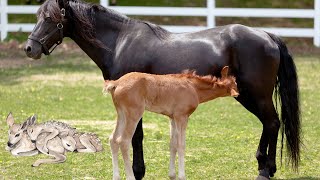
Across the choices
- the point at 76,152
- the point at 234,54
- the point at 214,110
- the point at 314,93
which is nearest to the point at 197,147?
the point at 76,152

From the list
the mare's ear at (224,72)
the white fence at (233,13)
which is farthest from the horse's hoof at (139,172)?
the white fence at (233,13)

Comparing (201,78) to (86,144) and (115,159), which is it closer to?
(115,159)

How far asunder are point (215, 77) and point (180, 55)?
643 mm

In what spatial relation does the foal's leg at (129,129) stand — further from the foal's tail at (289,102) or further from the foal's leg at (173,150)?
the foal's tail at (289,102)

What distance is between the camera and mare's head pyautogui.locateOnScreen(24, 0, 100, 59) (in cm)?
864

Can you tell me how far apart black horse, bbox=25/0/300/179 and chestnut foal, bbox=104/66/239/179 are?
0.55m

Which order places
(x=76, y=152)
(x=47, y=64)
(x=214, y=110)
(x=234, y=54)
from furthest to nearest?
(x=47, y=64) < (x=214, y=110) < (x=76, y=152) < (x=234, y=54)

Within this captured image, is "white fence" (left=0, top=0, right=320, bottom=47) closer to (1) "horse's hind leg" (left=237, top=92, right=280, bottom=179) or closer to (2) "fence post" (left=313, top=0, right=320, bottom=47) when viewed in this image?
(2) "fence post" (left=313, top=0, right=320, bottom=47)

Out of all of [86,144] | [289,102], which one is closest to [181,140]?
[289,102]

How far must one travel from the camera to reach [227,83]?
314 inches

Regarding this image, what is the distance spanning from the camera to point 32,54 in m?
8.73

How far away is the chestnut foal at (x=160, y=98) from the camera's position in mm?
7652

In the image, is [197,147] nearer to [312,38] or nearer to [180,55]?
[180,55]

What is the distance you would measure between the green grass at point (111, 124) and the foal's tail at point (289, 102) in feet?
1.13
